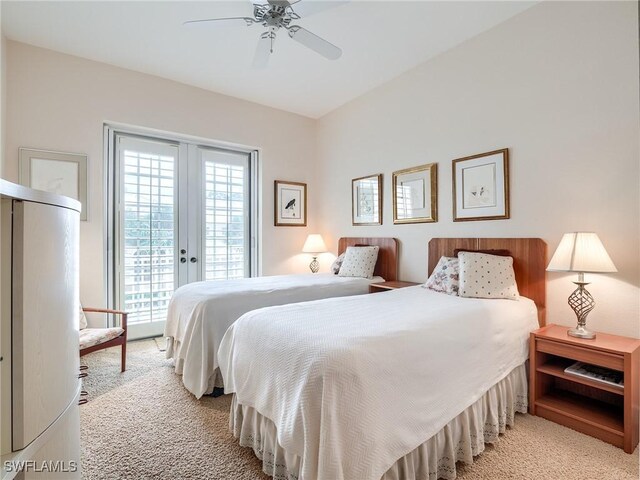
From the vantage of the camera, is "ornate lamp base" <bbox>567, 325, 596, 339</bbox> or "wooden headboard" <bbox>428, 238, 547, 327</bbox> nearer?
"ornate lamp base" <bbox>567, 325, 596, 339</bbox>

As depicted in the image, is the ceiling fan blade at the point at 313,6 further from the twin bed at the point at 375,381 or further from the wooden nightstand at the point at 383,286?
the wooden nightstand at the point at 383,286

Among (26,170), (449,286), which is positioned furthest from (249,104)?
(449,286)

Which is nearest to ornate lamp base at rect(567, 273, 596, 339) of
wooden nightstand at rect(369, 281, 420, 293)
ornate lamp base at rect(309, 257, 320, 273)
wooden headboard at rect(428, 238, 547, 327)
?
wooden headboard at rect(428, 238, 547, 327)

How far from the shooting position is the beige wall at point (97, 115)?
3.03 m

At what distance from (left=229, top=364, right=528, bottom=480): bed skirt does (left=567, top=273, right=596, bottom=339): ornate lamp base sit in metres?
0.50

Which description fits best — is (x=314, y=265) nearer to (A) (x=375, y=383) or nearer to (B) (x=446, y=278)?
(B) (x=446, y=278)

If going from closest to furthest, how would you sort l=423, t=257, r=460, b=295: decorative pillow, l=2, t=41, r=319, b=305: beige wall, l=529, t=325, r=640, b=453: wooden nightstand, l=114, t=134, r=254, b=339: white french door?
1. l=529, t=325, r=640, b=453: wooden nightstand
2. l=423, t=257, r=460, b=295: decorative pillow
3. l=2, t=41, r=319, b=305: beige wall
4. l=114, t=134, r=254, b=339: white french door

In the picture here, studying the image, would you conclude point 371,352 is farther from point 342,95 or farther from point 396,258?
point 342,95

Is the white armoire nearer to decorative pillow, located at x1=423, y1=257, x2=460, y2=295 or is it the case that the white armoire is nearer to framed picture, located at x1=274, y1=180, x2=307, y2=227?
decorative pillow, located at x1=423, y1=257, x2=460, y2=295

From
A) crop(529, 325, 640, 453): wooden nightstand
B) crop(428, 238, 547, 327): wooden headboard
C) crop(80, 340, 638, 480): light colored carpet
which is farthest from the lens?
crop(428, 238, 547, 327): wooden headboard

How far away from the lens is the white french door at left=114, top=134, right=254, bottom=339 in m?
3.68

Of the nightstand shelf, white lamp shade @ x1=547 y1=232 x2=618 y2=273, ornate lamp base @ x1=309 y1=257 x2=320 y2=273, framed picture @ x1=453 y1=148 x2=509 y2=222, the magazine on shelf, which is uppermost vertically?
framed picture @ x1=453 y1=148 x2=509 y2=222

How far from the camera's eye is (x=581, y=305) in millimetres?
2094

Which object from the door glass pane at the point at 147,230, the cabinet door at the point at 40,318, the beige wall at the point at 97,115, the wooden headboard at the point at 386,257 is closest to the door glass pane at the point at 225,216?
the beige wall at the point at 97,115
